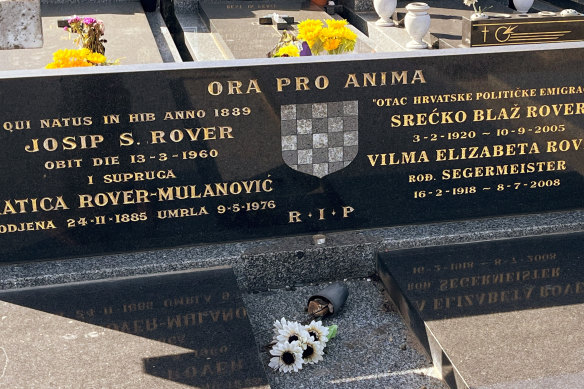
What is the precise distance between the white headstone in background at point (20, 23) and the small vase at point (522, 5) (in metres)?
8.18

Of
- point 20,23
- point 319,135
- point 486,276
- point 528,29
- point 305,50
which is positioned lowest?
point 486,276

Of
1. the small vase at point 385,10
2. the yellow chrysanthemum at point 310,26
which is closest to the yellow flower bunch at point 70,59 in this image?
the yellow chrysanthemum at point 310,26

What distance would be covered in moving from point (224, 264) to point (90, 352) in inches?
48.5

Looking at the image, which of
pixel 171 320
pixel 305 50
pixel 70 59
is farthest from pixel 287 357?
pixel 305 50

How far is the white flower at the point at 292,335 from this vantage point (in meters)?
5.42

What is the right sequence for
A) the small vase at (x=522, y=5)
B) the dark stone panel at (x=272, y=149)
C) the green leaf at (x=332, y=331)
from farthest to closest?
1. the small vase at (x=522, y=5)
2. the dark stone panel at (x=272, y=149)
3. the green leaf at (x=332, y=331)

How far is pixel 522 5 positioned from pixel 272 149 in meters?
7.43

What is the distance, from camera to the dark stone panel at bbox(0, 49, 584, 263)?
19.5 feet

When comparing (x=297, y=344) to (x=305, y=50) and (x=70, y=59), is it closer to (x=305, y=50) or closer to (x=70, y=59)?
(x=70, y=59)

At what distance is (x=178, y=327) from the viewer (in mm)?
5496

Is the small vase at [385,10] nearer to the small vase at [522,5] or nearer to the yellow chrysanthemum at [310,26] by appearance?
the small vase at [522,5]

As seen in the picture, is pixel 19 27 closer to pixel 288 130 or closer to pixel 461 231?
pixel 288 130

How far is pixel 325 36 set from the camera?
8.62 metres

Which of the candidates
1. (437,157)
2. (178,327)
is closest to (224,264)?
(178,327)
